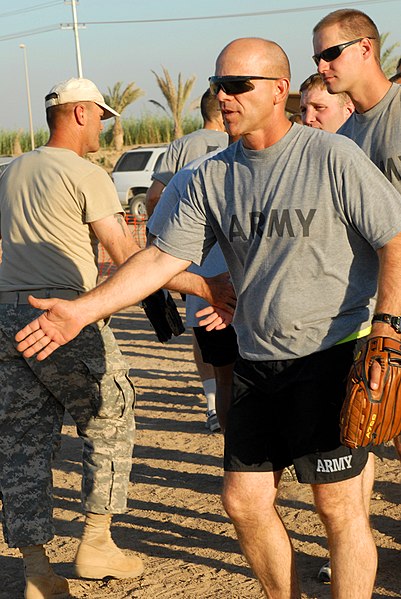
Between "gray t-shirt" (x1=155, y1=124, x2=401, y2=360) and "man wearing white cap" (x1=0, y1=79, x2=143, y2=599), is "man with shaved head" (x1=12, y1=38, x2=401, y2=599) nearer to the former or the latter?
"gray t-shirt" (x1=155, y1=124, x2=401, y2=360)

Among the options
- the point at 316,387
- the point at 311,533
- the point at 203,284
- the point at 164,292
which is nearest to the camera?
the point at 316,387

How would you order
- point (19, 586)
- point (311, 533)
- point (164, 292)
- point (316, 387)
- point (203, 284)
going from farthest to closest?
1. point (164, 292)
2. point (311, 533)
3. point (19, 586)
4. point (203, 284)
5. point (316, 387)

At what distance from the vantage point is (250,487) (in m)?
3.62

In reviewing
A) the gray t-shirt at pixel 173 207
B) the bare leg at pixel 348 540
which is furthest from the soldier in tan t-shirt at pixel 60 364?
the bare leg at pixel 348 540

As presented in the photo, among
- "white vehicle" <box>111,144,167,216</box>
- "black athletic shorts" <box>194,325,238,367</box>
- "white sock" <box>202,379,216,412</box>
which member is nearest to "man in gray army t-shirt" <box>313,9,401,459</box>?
"black athletic shorts" <box>194,325,238,367</box>

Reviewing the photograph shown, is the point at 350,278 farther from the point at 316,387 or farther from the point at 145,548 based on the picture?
the point at 145,548

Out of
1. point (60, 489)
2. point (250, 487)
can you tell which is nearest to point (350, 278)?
point (250, 487)

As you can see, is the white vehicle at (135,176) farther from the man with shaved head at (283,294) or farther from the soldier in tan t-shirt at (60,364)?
the man with shaved head at (283,294)

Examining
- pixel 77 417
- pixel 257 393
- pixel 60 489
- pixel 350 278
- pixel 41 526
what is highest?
pixel 350 278

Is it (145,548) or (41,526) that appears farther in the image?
(145,548)

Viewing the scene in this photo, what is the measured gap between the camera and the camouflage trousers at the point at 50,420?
4.49 meters

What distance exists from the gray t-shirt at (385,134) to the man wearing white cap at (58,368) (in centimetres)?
118

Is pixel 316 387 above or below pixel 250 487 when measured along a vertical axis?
above

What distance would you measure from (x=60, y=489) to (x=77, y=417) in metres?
1.70
